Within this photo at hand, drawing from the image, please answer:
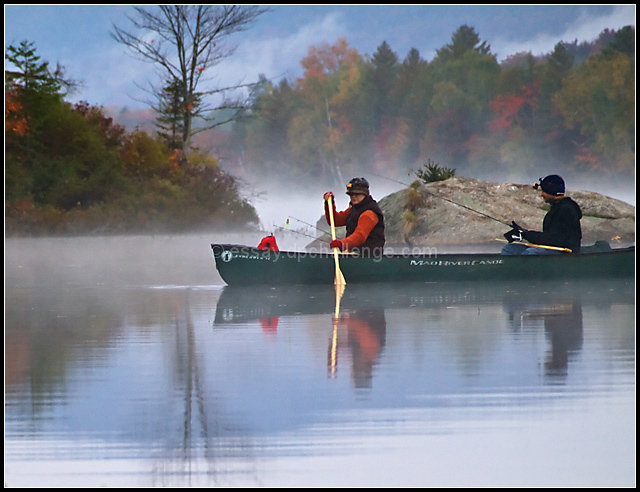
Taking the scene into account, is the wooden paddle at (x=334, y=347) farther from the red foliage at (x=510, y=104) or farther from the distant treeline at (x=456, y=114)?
the red foliage at (x=510, y=104)

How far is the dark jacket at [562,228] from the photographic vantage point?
46.8 feet

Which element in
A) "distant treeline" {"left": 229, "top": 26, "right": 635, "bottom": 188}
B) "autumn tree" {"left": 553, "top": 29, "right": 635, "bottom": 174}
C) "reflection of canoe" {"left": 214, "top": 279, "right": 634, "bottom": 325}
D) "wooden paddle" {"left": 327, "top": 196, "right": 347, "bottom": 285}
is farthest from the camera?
"distant treeline" {"left": 229, "top": 26, "right": 635, "bottom": 188}

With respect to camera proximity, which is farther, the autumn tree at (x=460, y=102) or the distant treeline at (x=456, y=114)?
the autumn tree at (x=460, y=102)

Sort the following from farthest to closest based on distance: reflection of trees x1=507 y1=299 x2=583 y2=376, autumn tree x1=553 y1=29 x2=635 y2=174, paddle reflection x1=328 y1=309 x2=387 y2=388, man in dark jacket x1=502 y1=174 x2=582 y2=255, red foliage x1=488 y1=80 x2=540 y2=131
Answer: red foliage x1=488 y1=80 x2=540 y2=131 < autumn tree x1=553 y1=29 x2=635 y2=174 < man in dark jacket x1=502 y1=174 x2=582 y2=255 < reflection of trees x1=507 y1=299 x2=583 y2=376 < paddle reflection x1=328 y1=309 x2=387 y2=388

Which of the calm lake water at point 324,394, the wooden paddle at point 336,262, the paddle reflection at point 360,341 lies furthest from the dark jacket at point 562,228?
the paddle reflection at point 360,341

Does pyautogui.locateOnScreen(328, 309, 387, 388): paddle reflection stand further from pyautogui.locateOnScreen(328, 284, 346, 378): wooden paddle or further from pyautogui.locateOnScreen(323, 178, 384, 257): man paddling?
pyautogui.locateOnScreen(323, 178, 384, 257): man paddling

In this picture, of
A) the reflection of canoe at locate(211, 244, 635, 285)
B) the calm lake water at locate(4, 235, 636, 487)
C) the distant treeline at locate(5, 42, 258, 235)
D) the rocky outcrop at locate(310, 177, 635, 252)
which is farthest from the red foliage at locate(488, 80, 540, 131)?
the calm lake water at locate(4, 235, 636, 487)

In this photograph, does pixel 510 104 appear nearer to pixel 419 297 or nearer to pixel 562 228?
pixel 562 228

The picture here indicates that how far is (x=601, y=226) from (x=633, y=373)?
20615mm

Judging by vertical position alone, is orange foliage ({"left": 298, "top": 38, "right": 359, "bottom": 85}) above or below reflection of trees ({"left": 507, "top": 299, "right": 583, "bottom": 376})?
above

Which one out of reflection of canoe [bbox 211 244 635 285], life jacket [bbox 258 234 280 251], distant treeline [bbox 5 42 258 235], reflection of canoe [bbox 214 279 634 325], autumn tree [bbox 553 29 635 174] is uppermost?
autumn tree [bbox 553 29 635 174]

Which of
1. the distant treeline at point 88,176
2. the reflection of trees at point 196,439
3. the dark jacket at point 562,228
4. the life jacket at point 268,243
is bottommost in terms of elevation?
the reflection of trees at point 196,439

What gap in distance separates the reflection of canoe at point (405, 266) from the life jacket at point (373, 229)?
0.65 ft

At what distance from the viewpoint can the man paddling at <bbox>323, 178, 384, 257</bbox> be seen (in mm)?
A: 14102
